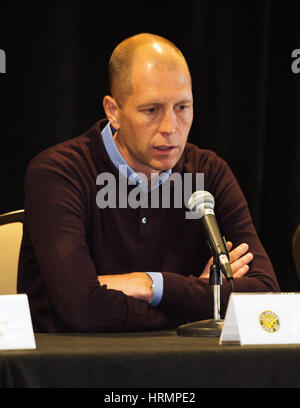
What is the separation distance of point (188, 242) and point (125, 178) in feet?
1.02

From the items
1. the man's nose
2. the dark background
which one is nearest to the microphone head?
the man's nose

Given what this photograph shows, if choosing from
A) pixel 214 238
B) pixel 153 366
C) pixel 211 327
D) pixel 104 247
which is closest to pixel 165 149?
pixel 104 247

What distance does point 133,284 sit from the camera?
6.84 ft

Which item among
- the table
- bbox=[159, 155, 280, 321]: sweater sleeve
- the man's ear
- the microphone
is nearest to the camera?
the table

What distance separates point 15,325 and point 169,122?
962 mm

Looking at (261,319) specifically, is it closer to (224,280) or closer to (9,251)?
(224,280)

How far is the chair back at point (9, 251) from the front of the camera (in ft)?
8.55

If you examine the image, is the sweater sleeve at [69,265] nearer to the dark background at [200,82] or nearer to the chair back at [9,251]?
the chair back at [9,251]

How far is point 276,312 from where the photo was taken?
61.6 inches

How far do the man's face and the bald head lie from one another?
16 mm

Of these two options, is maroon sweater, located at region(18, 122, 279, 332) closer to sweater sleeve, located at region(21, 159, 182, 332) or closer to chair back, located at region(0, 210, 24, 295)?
sweater sleeve, located at region(21, 159, 182, 332)

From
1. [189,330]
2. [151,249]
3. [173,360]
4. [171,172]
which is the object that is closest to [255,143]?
[171,172]

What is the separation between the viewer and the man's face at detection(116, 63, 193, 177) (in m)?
2.25
